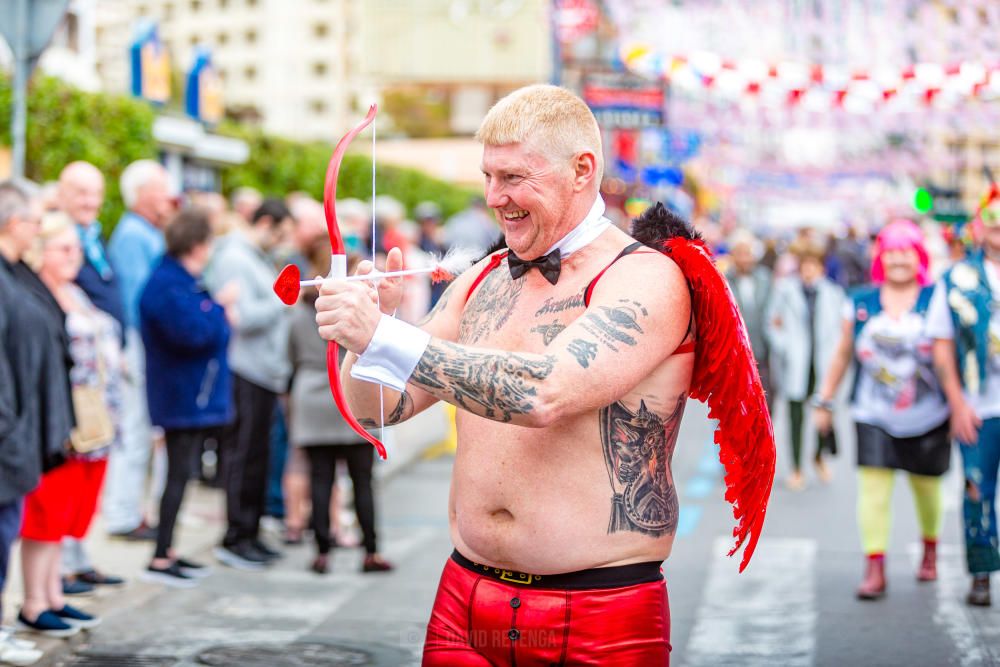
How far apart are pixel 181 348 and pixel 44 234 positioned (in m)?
1.29

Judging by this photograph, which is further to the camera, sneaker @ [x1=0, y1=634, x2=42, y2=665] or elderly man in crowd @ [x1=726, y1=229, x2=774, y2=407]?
elderly man in crowd @ [x1=726, y1=229, x2=774, y2=407]

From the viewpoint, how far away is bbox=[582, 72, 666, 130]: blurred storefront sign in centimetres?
2111

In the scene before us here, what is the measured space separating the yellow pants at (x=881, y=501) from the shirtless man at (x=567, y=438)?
3947 millimetres

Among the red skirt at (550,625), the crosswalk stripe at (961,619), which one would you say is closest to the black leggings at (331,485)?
the crosswalk stripe at (961,619)

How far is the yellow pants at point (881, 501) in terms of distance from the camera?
707 cm

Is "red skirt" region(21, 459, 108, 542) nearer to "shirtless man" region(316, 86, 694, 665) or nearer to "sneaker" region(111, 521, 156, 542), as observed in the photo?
"sneaker" region(111, 521, 156, 542)

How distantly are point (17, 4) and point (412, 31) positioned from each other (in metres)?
52.9

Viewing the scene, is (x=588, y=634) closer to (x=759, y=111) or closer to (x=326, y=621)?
(x=326, y=621)

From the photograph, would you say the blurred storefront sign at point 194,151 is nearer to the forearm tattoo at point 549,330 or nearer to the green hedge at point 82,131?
the green hedge at point 82,131

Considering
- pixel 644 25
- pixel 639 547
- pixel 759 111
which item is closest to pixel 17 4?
pixel 639 547

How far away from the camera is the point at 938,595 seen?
705cm

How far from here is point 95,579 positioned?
711 centimetres

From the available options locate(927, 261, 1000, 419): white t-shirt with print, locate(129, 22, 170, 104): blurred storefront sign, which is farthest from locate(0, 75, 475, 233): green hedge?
locate(129, 22, 170, 104): blurred storefront sign

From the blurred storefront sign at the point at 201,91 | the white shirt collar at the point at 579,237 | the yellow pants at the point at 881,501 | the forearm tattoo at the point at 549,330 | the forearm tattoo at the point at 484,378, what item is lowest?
the yellow pants at the point at 881,501
